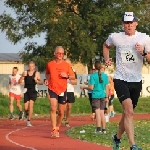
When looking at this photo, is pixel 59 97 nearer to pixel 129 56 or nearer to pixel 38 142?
pixel 38 142

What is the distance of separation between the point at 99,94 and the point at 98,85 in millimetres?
312

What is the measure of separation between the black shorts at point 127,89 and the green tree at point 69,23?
4140cm

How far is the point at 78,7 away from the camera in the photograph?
55781 mm

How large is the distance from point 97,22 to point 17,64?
2997 centimetres

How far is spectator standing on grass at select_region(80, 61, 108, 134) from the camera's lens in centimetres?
1811

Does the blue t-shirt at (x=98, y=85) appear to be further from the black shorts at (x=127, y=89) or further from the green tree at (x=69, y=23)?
the green tree at (x=69, y=23)

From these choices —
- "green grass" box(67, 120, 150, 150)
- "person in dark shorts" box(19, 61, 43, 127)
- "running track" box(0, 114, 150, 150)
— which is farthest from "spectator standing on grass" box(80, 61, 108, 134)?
"person in dark shorts" box(19, 61, 43, 127)

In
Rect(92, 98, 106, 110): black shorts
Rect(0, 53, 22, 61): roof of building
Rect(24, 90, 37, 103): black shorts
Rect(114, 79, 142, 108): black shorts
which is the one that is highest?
Rect(0, 53, 22, 61): roof of building

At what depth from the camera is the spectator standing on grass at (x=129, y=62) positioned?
1126 cm

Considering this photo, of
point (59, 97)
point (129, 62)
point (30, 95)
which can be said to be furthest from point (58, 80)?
point (30, 95)

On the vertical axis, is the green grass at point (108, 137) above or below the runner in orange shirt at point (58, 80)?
below

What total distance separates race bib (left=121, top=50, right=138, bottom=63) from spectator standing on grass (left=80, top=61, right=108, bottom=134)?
21.9 feet

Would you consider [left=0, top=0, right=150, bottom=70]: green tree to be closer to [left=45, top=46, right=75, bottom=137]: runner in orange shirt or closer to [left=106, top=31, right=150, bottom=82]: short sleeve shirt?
[left=45, top=46, right=75, bottom=137]: runner in orange shirt

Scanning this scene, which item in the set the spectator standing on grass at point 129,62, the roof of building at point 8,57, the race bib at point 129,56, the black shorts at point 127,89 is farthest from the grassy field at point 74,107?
the roof of building at point 8,57
